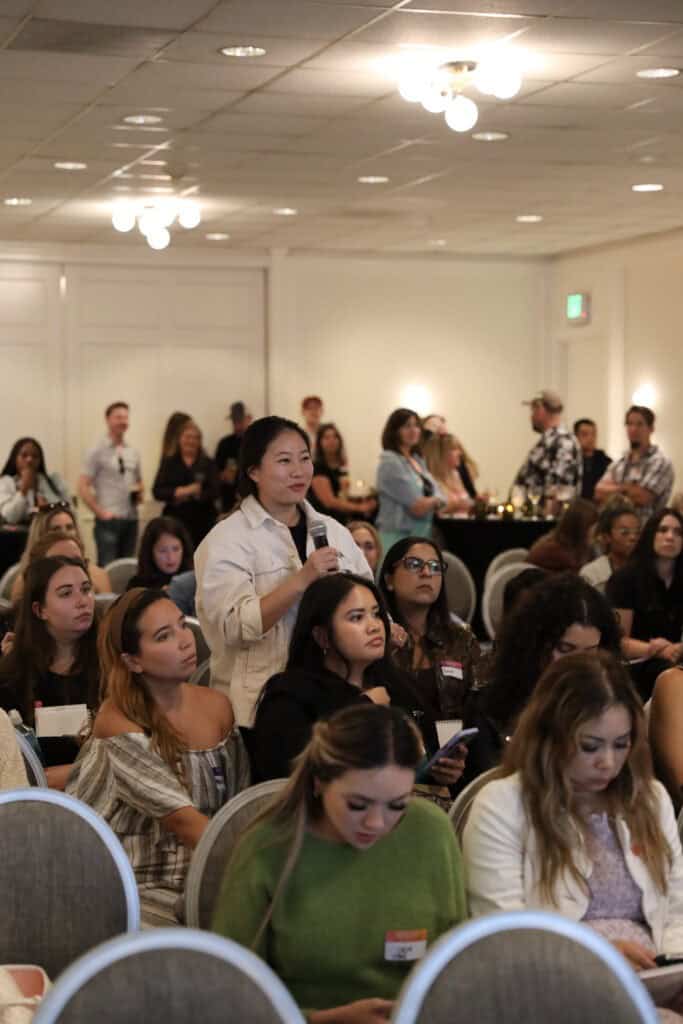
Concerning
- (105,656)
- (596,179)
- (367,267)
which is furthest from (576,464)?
(105,656)

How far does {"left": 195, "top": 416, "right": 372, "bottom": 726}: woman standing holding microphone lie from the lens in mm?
4578

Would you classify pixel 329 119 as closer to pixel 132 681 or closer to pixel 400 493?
pixel 400 493

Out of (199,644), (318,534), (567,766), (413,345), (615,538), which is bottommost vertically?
(199,644)

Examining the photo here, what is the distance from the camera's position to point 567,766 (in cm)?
325

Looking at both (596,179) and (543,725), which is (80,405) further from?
(543,725)

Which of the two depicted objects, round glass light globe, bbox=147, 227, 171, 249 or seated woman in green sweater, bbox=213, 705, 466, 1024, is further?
round glass light globe, bbox=147, 227, 171, 249

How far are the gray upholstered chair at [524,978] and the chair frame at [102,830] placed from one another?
96 cm

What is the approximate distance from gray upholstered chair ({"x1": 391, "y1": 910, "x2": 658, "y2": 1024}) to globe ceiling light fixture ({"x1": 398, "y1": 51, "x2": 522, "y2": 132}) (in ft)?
19.1

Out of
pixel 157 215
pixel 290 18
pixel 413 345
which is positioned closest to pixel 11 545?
pixel 157 215

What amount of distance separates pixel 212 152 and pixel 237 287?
6.04 meters

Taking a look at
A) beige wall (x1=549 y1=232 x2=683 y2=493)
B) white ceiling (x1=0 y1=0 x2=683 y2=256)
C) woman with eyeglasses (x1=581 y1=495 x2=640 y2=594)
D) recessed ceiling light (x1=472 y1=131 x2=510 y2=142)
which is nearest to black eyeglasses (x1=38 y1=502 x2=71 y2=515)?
white ceiling (x1=0 y1=0 x2=683 y2=256)

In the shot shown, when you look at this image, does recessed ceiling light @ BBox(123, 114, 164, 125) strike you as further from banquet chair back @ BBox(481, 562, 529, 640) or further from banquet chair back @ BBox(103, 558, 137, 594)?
banquet chair back @ BBox(481, 562, 529, 640)

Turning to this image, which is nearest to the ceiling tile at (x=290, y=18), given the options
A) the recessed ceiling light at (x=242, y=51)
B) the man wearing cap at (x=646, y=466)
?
the recessed ceiling light at (x=242, y=51)

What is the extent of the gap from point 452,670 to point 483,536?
22.7ft
